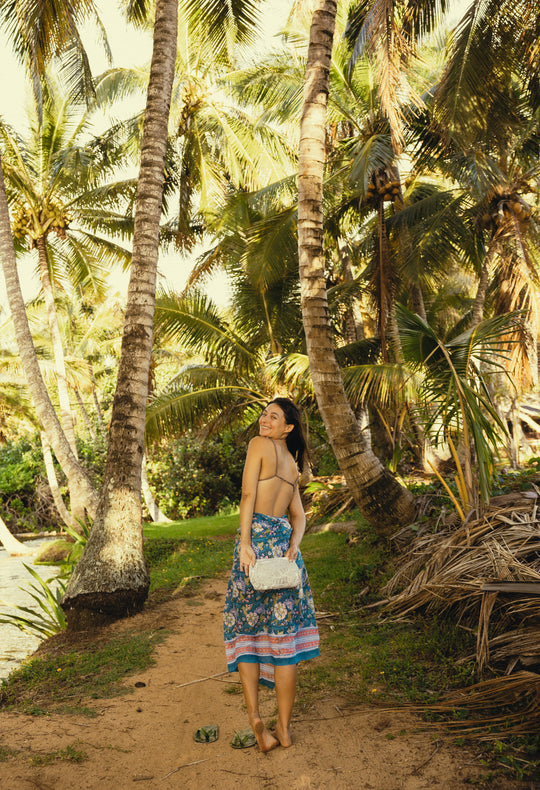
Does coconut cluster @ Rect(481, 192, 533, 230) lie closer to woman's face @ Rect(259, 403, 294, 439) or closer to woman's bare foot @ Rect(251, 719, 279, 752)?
woman's face @ Rect(259, 403, 294, 439)

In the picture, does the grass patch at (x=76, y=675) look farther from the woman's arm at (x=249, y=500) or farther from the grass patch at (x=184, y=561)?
the grass patch at (x=184, y=561)

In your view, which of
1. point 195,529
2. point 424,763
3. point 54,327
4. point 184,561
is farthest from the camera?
point 54,327

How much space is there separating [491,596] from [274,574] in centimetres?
179

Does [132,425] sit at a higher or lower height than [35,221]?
lower

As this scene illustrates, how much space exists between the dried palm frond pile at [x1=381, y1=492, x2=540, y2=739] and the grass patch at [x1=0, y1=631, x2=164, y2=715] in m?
2.30

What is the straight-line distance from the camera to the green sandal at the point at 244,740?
3469mm

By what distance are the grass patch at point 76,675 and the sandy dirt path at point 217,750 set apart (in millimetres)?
178

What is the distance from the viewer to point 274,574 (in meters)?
3.30

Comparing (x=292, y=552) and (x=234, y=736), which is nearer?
(x=292, y=552)

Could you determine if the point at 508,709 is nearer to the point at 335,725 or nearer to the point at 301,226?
the point at 335,725

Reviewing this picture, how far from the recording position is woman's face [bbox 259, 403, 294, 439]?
3617 millimetres

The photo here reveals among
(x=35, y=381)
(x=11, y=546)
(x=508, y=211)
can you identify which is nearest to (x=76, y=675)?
(x=35, y=381)

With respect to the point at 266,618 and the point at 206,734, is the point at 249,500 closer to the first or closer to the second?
the point at 266,618

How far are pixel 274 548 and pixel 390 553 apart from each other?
147 inches
